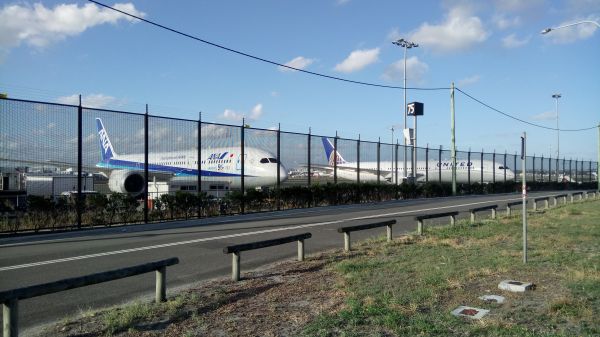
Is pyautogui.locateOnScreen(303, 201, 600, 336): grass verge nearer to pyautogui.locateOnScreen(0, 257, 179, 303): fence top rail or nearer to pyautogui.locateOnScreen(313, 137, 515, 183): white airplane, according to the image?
pyautogui.locateOnScreen(0, 257, 179, 303): fence top rail

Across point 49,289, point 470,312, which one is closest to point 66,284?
point 49,289

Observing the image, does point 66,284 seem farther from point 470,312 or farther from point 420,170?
point 420,170

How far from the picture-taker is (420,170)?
43.9 meters

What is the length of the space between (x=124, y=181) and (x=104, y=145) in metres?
2.79

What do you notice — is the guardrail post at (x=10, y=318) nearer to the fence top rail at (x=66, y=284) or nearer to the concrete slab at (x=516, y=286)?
the fence top rail at (x=66, y=284)

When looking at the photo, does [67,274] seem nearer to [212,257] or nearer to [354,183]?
[212,257]

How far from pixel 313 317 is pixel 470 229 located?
9092 mm

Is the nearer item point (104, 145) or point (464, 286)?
point (464, 286)

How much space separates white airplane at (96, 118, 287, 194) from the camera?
2006cm

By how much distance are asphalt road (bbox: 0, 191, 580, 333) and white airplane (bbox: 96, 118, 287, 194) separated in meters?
4.49

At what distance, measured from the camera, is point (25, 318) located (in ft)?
19.5

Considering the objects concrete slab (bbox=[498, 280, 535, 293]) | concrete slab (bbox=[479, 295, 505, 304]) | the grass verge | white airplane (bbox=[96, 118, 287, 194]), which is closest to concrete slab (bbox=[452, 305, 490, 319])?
the grass verge

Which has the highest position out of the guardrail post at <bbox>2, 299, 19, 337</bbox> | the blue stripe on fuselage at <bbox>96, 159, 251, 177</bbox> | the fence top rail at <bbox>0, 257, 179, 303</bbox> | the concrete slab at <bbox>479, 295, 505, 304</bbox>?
the blue stripe on fuselage at <bbox>96, 159, 251, 177</bbox>

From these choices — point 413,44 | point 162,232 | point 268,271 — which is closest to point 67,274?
point 268,271
